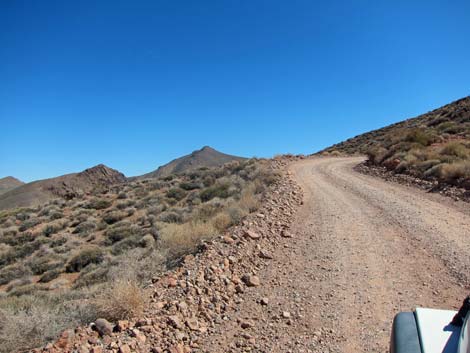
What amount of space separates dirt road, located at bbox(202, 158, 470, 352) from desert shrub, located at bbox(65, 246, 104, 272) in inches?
328

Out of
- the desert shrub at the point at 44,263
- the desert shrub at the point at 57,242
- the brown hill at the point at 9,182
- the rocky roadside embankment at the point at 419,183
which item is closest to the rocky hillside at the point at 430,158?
the rocky roadside embankment at the point at 419,183

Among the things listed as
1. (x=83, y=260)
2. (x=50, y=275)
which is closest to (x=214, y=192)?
(x=83, y=260)

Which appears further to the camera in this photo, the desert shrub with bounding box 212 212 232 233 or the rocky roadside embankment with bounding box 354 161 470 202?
the rocky roadside embankment with bounding box 354 161 470 202

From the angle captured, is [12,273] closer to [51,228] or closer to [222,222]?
[51,228]

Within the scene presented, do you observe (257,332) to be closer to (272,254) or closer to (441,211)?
(272,254)

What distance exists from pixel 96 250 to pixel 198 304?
9656mm

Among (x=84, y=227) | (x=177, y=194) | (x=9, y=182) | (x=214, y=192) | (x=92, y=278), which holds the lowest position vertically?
(x=92, y=278)

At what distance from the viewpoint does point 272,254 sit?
7422 mm

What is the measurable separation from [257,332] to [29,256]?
48.8 feet

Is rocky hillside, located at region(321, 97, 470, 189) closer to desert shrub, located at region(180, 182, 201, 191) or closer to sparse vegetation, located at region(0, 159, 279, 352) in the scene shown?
sparse vegetation, located at region(0, 159, 279, 352)

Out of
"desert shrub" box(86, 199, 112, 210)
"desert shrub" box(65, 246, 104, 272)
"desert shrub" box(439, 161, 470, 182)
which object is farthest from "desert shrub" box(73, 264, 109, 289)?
"desert shrub" box(86, 199, 112, 210)

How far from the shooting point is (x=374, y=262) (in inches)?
261

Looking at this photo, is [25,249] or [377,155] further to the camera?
[377,155]

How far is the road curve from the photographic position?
470 cm
